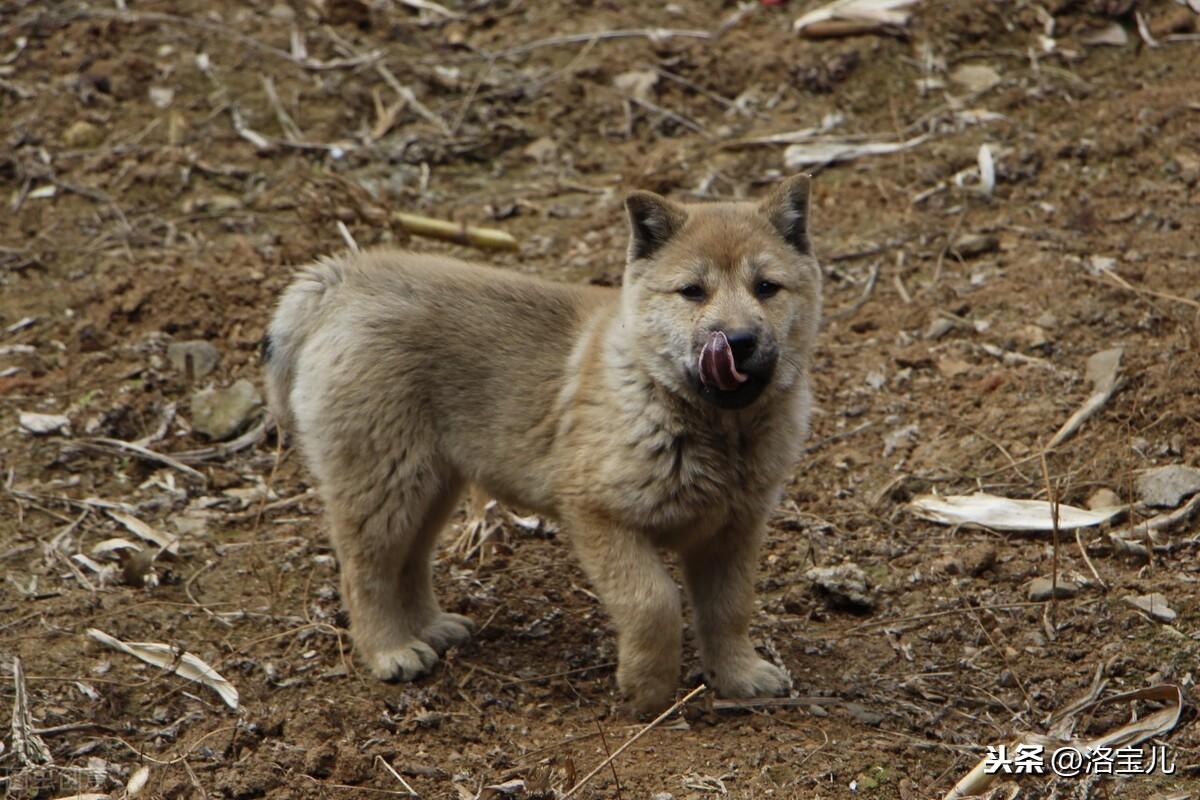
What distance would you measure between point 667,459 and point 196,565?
262 centimetres

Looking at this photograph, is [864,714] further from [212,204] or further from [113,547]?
[212,204]

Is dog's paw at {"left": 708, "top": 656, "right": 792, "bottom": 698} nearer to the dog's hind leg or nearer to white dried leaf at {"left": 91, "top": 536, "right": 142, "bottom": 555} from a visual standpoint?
the dog's hind leg

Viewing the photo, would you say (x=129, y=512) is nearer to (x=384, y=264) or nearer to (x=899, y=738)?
(x=384, y=264)

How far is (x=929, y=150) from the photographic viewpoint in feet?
31.8

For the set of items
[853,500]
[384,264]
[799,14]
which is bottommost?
[853,500]

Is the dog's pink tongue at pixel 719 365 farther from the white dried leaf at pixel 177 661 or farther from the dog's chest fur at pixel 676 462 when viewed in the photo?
the white dried leaf at pixel 177 661

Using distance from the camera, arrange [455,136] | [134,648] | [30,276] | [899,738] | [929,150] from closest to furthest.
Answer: [899,738]
[134,648]
[30,276]
[929,150]
[455,136]

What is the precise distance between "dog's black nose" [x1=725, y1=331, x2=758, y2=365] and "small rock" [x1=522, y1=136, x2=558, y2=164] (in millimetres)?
5207

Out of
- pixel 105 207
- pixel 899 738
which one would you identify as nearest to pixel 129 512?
pixel 105 207

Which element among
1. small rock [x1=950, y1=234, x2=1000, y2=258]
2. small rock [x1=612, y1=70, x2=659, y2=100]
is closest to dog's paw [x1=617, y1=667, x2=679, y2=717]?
small rock [x1=950, y1=234, x2=1000, y2=258]

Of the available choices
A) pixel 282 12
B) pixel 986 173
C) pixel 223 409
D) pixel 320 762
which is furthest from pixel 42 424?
pixel 986 173

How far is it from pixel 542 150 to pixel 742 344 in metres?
5.30

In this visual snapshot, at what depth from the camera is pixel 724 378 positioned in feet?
17.9

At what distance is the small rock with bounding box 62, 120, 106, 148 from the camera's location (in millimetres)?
10234
